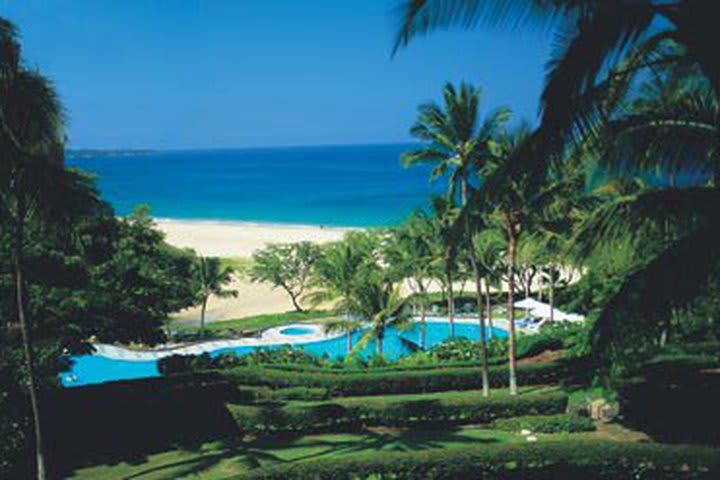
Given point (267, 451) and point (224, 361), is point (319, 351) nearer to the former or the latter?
point (224, 361)

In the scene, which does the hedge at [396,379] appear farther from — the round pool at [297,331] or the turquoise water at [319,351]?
the round pool at [297,331]

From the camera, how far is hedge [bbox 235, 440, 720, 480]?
10258mm

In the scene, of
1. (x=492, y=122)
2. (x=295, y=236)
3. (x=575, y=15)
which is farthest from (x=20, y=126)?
(x=295, y=236)

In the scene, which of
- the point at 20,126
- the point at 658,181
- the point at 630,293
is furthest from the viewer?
the point at 20,126

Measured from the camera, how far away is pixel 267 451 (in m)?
13.7

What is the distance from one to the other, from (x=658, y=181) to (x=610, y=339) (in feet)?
8.07

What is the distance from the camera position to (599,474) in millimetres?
10523

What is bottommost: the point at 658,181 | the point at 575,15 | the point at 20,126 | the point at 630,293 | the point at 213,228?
the point at 630,293

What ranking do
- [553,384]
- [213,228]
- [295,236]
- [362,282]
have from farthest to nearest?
[213,228]
[295,236]
[362,282]
[553,384]

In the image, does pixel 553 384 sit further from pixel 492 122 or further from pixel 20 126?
pixel 20 126

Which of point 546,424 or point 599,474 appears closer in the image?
point 599,474

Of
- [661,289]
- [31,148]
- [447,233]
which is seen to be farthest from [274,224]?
[447,233]

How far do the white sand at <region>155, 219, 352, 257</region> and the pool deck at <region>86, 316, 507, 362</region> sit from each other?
2835cm

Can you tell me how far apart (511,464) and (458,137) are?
335 inches
